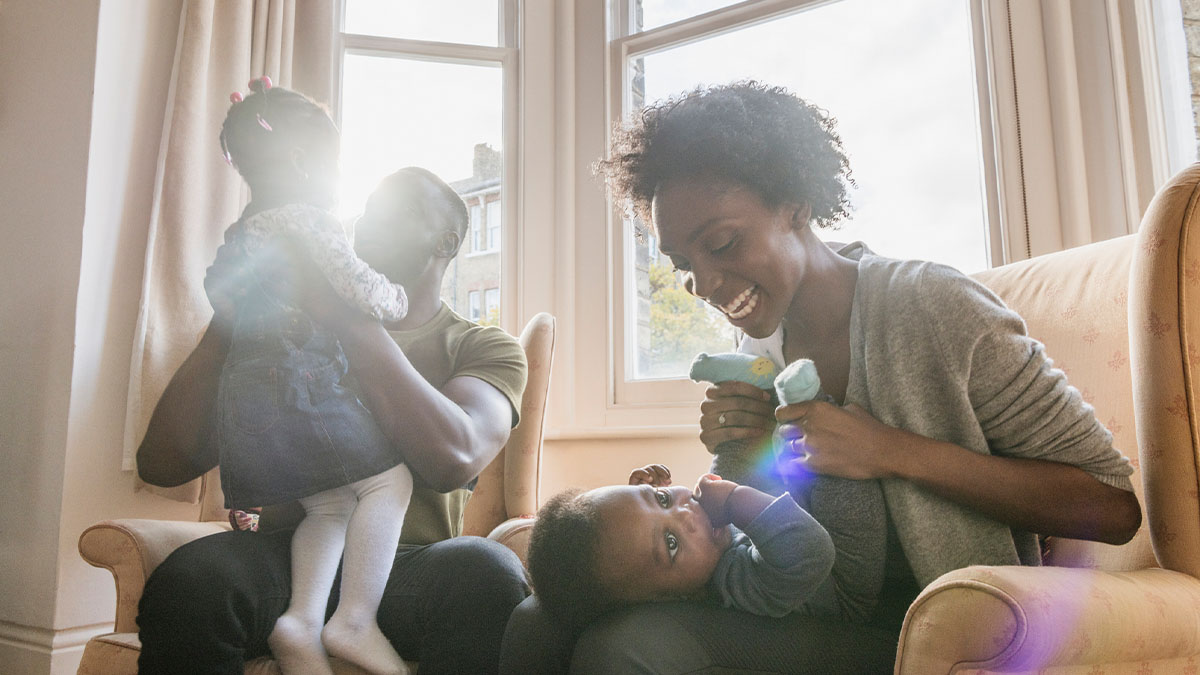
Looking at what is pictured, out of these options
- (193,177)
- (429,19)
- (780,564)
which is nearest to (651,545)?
(780,564)

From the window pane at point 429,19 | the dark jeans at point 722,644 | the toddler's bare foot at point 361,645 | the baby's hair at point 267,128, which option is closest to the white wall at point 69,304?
the window pane at point 429,19

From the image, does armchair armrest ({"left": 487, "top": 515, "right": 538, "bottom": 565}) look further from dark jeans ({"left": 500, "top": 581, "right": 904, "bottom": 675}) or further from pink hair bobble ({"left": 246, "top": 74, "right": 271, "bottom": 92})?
pink hair bobble ({"left": 246, "top": 74, "right": 271, "bottom": 92})

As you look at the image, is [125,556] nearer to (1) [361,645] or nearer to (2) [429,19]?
(1) [361,645]

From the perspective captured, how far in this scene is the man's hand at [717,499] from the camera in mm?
1107

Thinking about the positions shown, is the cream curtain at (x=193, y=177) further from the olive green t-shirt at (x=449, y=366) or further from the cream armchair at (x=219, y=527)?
the olive green t-shirt at (x=449, y=366)

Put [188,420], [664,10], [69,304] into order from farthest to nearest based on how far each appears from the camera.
A: [664,10], [69,304], [188,420]

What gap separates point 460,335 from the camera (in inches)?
57.7

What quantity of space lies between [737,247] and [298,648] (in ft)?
2.48

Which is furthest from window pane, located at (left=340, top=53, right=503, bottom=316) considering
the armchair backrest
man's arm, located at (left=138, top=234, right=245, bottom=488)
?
the armchair backrest

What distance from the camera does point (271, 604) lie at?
1142mm

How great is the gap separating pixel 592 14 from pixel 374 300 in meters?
2.03

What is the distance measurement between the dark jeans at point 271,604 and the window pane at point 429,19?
83.1 inches

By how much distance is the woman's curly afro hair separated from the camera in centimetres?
116

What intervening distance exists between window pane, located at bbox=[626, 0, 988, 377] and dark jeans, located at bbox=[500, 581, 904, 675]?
151 cm
